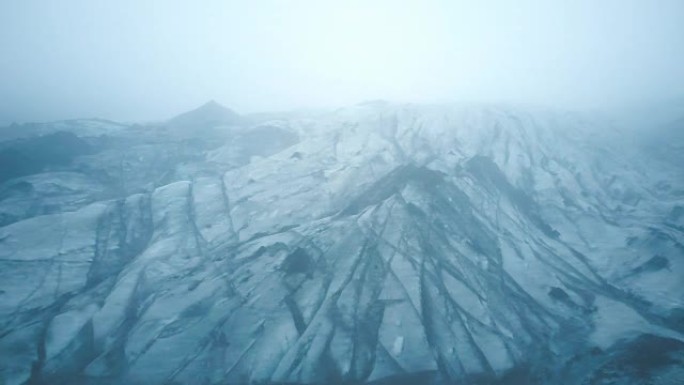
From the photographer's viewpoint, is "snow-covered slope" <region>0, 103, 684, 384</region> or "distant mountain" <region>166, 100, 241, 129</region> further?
"distant mountain" <region>166, 100, 241, 129</region>

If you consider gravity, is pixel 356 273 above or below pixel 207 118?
below

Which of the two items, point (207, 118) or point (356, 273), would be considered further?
point (207, 118)

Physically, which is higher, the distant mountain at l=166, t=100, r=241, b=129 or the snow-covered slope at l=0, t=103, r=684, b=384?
the distant mountain at l=166, t=100, r=241, b=129

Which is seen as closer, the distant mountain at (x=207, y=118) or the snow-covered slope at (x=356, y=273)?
the snow-covered slope at (x=356, y=273)
